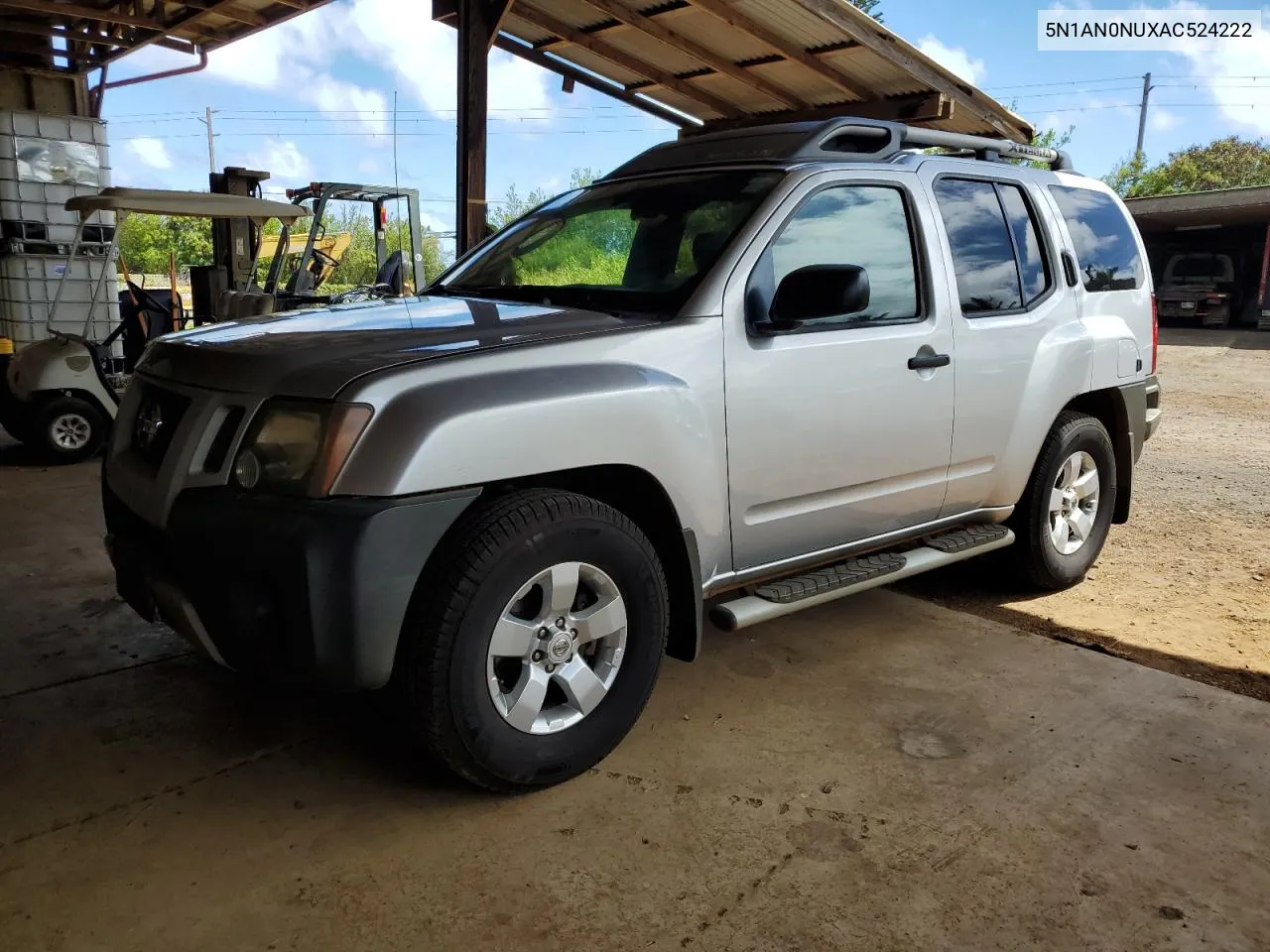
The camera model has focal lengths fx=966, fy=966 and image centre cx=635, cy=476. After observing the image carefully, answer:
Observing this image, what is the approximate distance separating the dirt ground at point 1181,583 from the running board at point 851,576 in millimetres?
531

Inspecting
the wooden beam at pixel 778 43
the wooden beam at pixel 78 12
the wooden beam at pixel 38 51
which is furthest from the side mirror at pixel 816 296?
the wooden beam at pixel 38 51

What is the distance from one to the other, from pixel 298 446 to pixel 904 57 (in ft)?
21.9

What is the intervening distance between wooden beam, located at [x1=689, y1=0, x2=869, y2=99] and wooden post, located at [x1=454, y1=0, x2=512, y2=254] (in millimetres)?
1514

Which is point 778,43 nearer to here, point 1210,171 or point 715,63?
point 715,63

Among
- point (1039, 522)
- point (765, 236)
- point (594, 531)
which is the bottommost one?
point (1039, 522)

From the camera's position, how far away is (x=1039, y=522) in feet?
14.1

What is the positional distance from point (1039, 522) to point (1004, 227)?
4.27 ft

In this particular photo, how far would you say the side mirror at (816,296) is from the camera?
9.85 ft

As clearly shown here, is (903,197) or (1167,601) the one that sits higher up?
(903,197)

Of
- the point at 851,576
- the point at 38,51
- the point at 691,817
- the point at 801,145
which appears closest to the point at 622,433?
the point at 691,817

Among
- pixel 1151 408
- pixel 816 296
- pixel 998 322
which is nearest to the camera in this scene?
pixel 816 296

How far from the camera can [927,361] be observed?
3525 millimetres

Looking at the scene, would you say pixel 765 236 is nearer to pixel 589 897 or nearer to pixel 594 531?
pixel 594 531

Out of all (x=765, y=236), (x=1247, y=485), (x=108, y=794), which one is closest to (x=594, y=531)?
(x=765, y=236)
